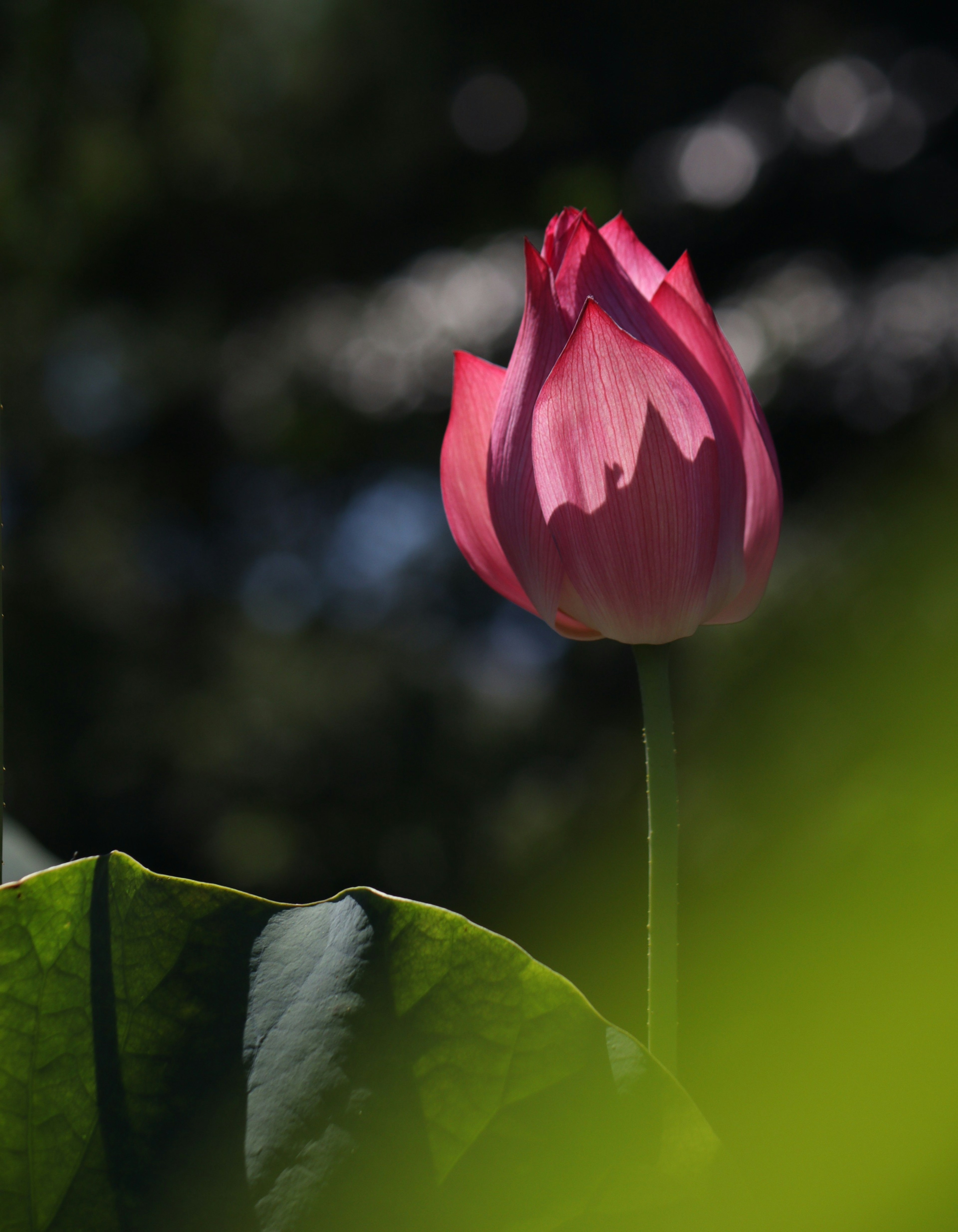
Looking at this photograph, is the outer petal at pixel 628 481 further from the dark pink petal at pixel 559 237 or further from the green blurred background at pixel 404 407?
the green blurred background at pixel 404 407

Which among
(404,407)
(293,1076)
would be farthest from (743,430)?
(404,407)

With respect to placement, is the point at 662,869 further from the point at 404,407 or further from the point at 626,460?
the point at 404,407

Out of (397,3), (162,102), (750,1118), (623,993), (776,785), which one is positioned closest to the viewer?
(750,1118)

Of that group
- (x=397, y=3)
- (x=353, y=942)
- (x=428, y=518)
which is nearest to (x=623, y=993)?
(x=428, y=518)

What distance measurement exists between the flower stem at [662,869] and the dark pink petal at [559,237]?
0.26ft

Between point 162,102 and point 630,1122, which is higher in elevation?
point 162,102

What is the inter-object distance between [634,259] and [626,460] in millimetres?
57

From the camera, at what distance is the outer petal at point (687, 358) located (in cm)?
15

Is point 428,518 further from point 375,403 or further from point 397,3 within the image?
point 397,3

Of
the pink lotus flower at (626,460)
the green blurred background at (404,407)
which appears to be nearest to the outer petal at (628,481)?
the pink lotus flower at (626,460)

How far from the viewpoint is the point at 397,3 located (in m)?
2.26

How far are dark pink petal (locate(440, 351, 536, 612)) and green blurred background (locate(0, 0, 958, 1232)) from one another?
131 cm

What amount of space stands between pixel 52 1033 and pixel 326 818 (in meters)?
2.21

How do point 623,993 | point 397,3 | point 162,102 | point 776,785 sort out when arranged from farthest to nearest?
point 162,102 → point 397,3 → point 623,993 → point 776,785
